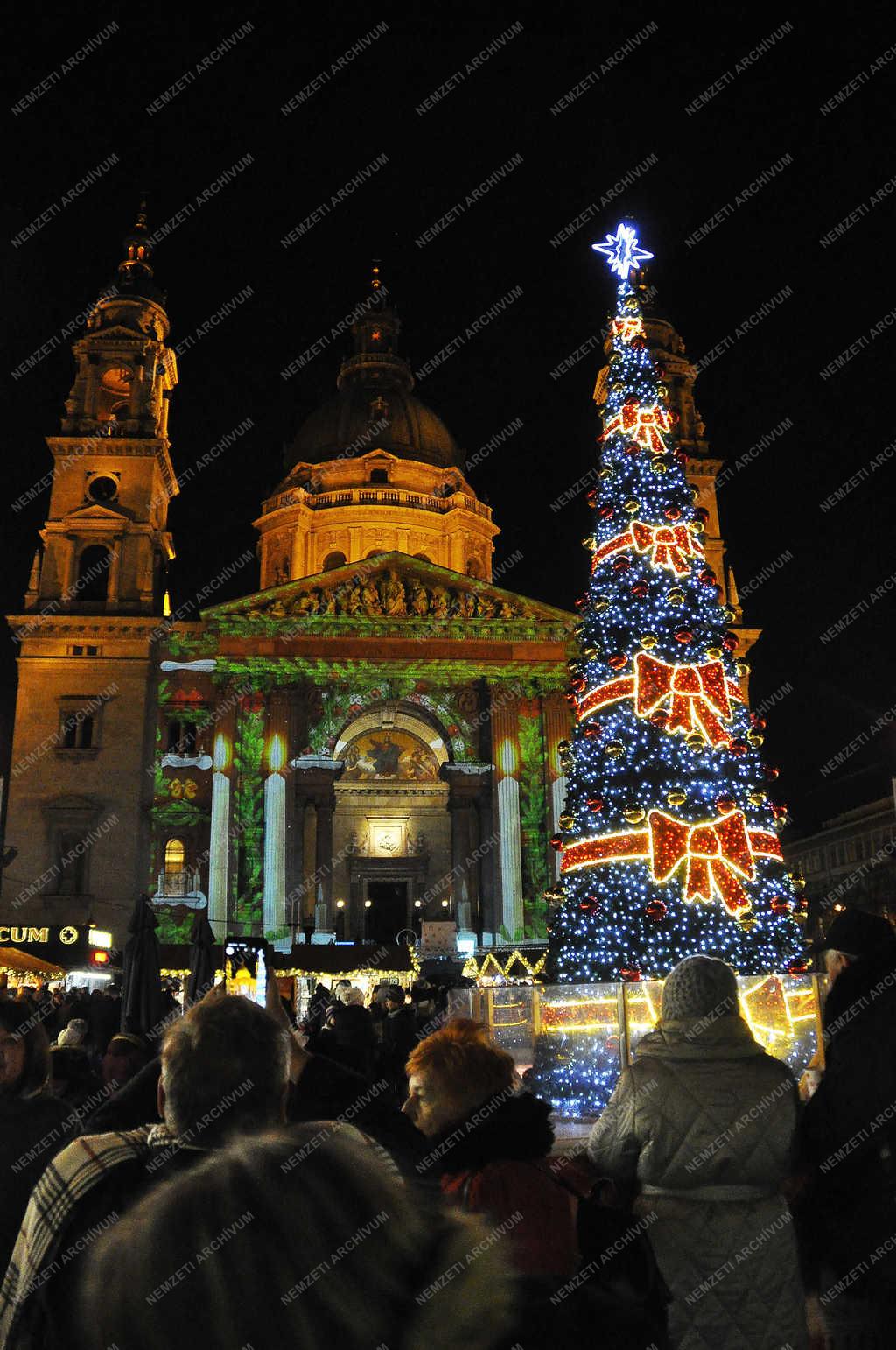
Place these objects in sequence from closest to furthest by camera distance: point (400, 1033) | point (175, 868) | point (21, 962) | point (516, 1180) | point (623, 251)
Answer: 1. point (516, 1180)
2. point (400, 1033)
3. point (623, 251)
4. point (21, 962)
5. point (175, 868)

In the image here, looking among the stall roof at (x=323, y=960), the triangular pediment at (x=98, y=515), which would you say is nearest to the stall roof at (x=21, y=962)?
the stall roof at (x=323, y=960)

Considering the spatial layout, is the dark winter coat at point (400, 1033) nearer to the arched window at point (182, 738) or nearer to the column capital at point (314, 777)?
the column capital at point (314, 777)

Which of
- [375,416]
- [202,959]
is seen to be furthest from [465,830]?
[202,959]

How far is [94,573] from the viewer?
133 feet

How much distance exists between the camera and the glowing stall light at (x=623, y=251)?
17.2 meters

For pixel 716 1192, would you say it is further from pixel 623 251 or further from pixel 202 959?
pixel 623 251

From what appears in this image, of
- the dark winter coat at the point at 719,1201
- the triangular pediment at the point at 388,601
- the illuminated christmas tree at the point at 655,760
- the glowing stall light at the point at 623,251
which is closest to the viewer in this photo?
the dark winter coat at the point at 719,1201

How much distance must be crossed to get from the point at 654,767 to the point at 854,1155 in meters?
9.87

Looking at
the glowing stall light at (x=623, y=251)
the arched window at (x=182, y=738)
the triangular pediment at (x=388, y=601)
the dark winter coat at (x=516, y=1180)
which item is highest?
the triangular pediment at (x=388, y=601)

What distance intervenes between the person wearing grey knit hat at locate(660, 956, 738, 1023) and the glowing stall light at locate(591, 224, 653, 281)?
49.4ft

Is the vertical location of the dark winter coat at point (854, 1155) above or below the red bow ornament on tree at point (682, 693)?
below

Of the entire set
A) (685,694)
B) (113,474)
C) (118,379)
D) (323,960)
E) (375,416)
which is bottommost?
(323,960)

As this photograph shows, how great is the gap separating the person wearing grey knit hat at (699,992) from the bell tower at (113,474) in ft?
123

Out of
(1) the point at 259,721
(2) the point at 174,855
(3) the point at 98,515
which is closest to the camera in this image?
(2) the point at 174,855
